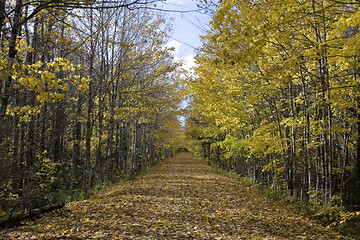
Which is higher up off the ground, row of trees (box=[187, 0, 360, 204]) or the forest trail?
row of trees (box=[187, 0, 360, 204])

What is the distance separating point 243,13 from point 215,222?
4.63m

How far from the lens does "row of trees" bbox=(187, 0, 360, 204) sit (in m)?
4.53

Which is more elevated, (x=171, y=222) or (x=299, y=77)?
(x=299, y=77)

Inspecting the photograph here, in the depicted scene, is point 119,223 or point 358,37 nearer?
point 358,37

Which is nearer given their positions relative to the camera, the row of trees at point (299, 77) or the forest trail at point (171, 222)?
the row of trees at point (299, 77)

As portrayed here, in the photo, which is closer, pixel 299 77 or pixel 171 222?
pixel 171 222

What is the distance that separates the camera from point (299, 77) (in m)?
7.73

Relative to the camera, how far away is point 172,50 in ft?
43.0

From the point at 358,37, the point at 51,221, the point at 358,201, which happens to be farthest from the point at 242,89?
the point at 51,221

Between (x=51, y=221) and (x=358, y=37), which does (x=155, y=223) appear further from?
(x=358, y=37)

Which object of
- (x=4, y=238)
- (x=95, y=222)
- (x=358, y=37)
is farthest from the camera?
(x=95, y=222)

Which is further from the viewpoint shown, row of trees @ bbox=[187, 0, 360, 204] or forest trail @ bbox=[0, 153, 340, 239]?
forest trail @ bbox=[0, 153, 340, 239]

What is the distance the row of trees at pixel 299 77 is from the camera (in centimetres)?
453

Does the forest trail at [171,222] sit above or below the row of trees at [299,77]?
below
